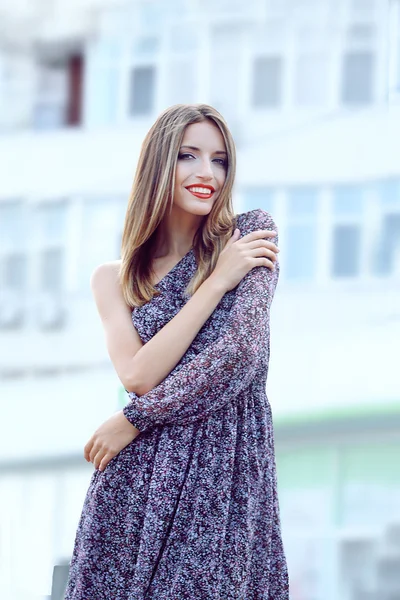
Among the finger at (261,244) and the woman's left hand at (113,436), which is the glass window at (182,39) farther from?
the woman's left hand at (113,436)

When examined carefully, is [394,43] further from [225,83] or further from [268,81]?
[225,83]

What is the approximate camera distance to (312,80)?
799 cm

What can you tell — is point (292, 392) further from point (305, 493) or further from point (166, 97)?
point (166, 97)

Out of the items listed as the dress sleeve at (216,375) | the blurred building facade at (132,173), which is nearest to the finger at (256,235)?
the dress sleeve at (216,375)

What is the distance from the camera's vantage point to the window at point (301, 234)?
789 centimetres

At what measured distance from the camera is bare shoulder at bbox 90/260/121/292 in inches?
64.8

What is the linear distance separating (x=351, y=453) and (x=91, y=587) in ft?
9.26

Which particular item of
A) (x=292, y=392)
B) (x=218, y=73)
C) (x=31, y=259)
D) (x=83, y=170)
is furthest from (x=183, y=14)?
(x=292, y=392)

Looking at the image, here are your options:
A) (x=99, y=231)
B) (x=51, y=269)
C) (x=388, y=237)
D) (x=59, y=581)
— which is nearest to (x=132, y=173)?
(x=99, y=231)

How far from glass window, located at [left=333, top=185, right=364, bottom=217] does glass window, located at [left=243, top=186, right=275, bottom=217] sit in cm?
66

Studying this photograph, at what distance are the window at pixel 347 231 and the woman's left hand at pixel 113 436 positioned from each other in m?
6.19

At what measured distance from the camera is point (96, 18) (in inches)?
356

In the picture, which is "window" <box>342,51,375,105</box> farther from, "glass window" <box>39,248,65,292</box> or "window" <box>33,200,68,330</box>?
"glass window" <box>39,248,65,292</box>

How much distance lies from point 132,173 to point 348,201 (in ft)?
6.62
